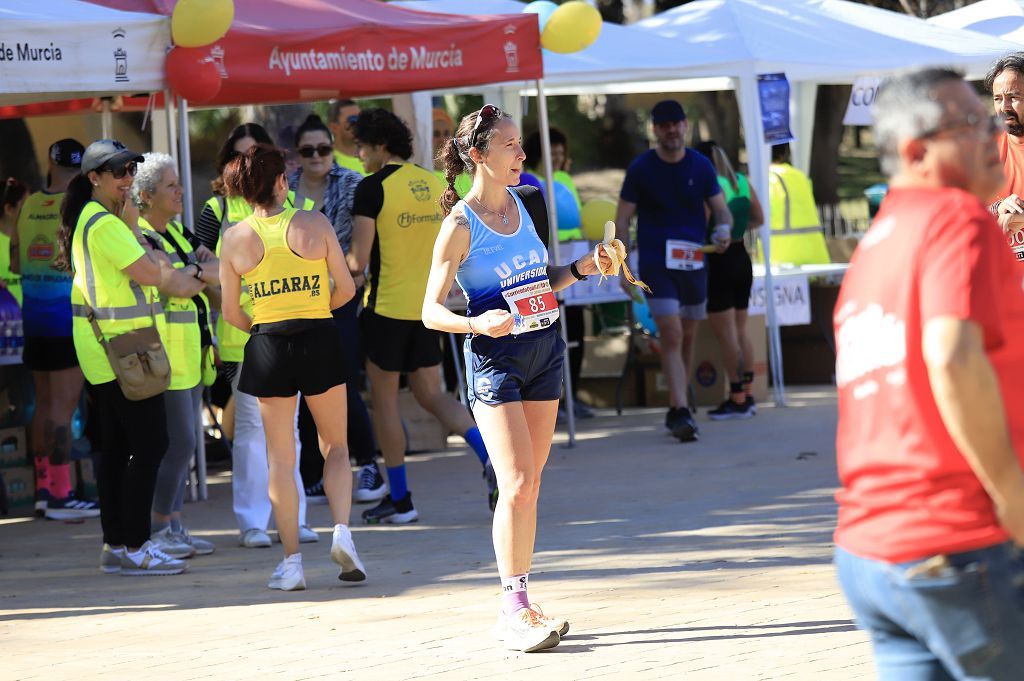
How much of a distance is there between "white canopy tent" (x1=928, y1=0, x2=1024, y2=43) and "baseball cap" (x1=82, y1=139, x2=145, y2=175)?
30.3 ft

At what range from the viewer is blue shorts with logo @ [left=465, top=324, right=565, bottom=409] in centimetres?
478

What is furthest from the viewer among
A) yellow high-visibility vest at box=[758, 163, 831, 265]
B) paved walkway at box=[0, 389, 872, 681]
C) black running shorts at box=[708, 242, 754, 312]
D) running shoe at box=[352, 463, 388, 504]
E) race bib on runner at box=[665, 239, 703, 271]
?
yellow high-visibility vest at box=[758, 163, 831, 265]

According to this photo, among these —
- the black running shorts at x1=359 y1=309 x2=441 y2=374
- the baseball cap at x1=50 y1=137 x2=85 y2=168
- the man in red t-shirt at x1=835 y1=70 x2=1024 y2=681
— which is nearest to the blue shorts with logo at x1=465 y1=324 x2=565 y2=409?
the man in red t-shirt at x1=835 y1=70 x2=1024 y2=681

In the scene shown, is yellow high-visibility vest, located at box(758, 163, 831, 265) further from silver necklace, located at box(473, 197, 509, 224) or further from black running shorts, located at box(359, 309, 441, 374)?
silver necklace, located at box(473, 197, 509, 224)

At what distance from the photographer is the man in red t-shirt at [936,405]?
234 centimetres

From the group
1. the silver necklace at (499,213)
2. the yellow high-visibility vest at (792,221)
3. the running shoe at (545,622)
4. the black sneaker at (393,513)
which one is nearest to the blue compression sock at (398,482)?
the black sneaker at (393,513)

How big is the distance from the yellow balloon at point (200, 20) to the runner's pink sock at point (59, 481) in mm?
2438

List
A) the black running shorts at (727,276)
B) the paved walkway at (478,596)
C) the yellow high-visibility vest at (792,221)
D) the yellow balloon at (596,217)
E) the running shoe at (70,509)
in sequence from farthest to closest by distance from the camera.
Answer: the yellow high-visibility vest at (792,221) < the yellow balloon at (596,217) < the black running shorts at (727,276) < the running shoe at (70,509) < the paved walkway at (478,596)

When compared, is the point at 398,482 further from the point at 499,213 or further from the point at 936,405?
the point at 936,405

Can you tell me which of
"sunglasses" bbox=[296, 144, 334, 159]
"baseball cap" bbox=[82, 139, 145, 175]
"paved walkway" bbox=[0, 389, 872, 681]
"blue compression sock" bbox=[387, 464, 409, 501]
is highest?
"sunglasses" bbox=[296, 144, 334, 159]

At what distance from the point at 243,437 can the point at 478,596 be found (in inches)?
70.8

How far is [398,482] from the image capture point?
743cm

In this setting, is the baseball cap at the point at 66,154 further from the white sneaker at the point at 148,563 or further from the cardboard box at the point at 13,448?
the white sneaker at the point at 148,563

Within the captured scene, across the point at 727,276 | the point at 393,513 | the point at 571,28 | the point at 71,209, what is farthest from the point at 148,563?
the point at 727,276
